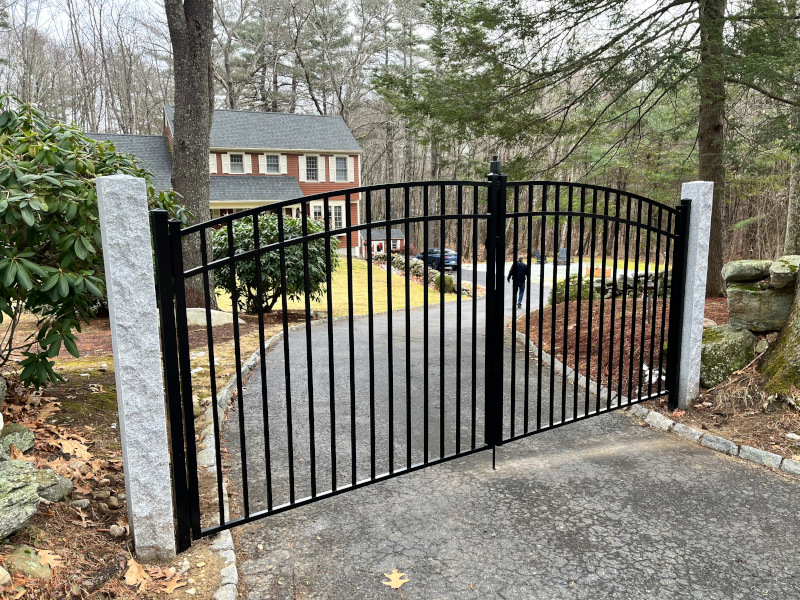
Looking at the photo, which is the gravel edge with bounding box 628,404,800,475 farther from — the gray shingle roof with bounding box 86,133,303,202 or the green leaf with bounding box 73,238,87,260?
the gray shingle roof with bounding box 86,133,303,202

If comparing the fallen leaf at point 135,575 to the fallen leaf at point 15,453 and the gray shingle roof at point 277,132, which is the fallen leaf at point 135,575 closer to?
the fallen leaf at point 15,453

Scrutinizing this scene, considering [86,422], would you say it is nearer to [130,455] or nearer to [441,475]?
[130,455]

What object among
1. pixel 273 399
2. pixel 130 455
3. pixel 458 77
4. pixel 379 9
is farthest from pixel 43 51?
pixel 130 455

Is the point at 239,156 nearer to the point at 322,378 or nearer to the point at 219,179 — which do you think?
the point at 219,179

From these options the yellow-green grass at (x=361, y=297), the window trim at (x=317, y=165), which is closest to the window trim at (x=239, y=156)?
the window trim at (x=317, y=165)

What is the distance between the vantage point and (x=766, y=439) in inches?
187

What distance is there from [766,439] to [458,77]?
21.6 feet

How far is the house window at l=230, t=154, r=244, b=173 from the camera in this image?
96.8ft

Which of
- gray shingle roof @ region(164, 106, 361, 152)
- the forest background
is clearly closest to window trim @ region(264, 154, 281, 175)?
gray shingle roof @ region(164, 106, 361, 152)

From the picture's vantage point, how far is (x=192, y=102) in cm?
1044

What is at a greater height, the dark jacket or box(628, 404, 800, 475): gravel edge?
the dark jacket

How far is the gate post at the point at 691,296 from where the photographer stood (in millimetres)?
5188

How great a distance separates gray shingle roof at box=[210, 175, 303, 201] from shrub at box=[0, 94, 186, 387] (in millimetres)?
24085

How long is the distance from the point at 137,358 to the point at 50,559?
3.57 feet
